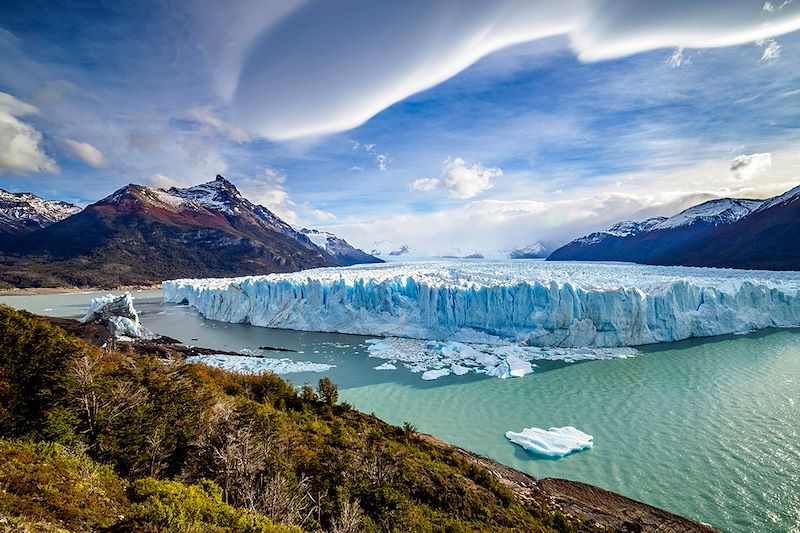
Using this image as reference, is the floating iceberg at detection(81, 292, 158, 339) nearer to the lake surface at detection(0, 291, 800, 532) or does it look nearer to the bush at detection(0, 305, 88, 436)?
the lake surface at detection(0, 291, 800, 532)

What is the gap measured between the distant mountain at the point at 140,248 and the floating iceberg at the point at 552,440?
6226cm

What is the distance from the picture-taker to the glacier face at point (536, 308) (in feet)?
64.5

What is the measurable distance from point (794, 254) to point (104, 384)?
59.6m

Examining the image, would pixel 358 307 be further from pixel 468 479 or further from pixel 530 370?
pixel 468 479

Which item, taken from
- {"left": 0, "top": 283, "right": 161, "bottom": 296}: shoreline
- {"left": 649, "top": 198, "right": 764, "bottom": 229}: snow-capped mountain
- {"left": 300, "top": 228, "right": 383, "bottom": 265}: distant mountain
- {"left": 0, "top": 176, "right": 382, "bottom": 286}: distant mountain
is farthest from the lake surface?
{"left": 300, "top": 228, "right": 383, "bottom": 265}: distant mountain

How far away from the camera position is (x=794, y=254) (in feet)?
134

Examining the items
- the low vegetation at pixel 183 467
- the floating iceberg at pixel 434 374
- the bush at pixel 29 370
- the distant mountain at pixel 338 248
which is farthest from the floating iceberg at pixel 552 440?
the distant mountain at pixel 338 248

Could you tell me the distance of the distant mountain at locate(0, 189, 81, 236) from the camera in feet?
260

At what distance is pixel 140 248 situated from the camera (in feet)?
220

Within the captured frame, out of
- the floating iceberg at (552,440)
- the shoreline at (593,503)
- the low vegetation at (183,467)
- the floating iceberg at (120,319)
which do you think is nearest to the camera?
the low vegetation at (183,467)

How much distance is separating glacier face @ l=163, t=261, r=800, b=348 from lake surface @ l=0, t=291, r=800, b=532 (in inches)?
64.5

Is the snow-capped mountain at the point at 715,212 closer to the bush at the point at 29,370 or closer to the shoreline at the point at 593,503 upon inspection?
the shoreline at the point at 593,503

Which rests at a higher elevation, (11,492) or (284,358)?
(11,492)

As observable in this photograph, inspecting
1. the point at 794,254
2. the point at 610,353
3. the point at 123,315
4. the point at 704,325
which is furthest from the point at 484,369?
the point at 794,254
